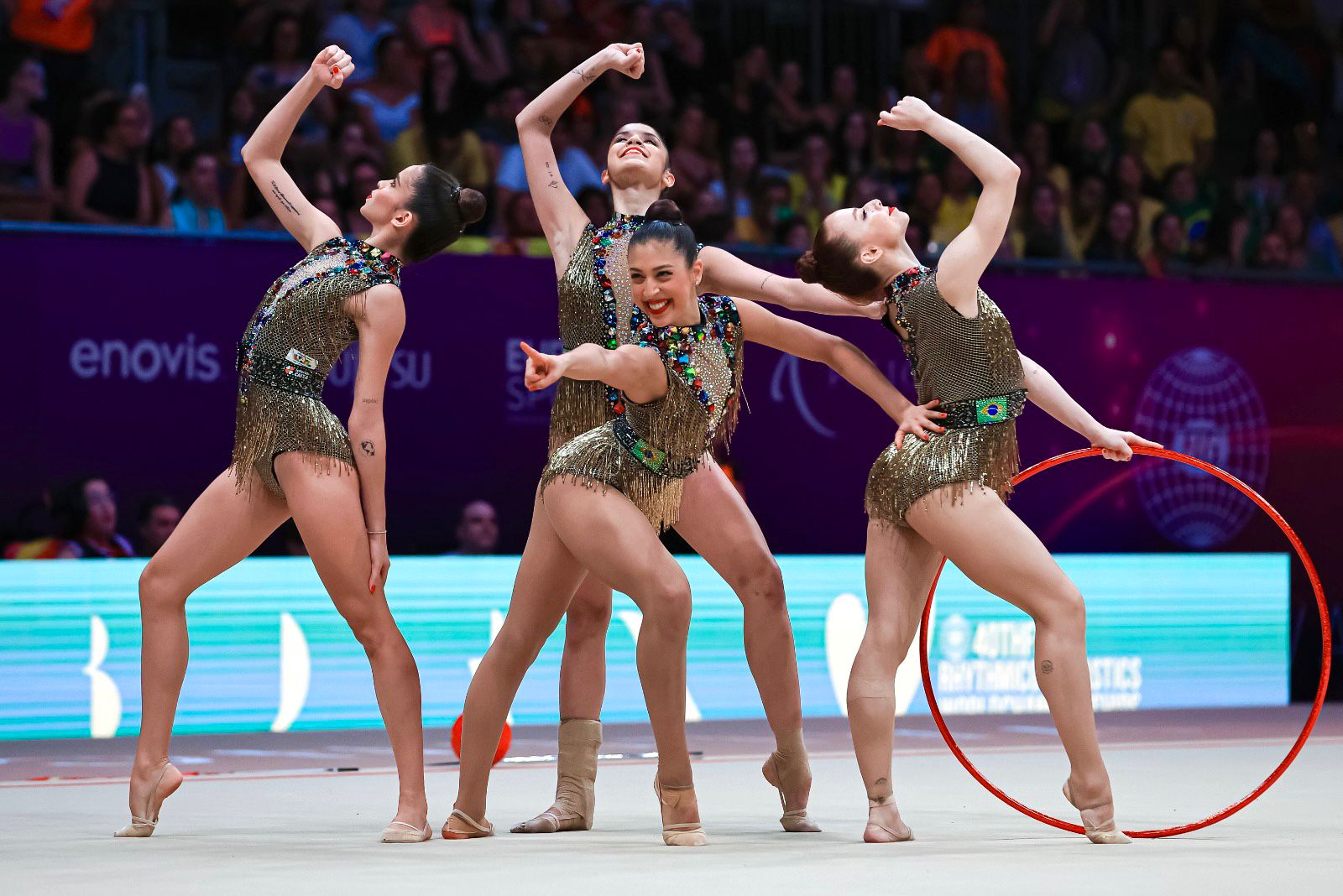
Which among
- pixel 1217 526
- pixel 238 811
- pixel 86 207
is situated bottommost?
pixel 238 811

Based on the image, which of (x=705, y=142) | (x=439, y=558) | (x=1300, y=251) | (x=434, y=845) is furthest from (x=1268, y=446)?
(x=434, y=845)

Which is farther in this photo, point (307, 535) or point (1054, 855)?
point (307, 535)

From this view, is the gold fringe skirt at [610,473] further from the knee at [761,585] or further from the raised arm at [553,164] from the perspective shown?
the raised arm at [553,164]

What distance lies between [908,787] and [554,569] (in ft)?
5.91

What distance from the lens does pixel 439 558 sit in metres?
7.71

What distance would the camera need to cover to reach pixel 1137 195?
1002 centimetres

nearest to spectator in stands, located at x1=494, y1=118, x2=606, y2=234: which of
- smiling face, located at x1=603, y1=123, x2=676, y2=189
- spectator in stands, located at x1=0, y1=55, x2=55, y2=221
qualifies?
spectator in stands, located at x1=0, y1=55, x2=55, y2=221

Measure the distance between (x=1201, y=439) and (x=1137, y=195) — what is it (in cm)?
161

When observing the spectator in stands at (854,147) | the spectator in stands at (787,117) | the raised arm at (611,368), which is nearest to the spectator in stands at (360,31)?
the spectator in stands at (787,117)

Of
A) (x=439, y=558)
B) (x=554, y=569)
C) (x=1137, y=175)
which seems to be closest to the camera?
(x=554, y=569)

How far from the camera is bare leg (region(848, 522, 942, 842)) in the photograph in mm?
4348

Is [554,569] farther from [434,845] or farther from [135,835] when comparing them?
[135,835]

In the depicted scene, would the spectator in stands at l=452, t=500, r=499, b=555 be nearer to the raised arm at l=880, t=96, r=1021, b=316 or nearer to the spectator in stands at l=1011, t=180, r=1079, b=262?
the spectator in stands at l=1011, t=180, r=1079, b=262

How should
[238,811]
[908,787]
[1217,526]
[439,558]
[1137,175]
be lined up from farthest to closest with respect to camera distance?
[1137,175] < [1217,526] < [439,558] < [908,787] < [238,811]
